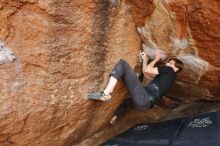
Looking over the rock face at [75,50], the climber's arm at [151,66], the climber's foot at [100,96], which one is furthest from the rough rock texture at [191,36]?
the climber's foot at [100,96]

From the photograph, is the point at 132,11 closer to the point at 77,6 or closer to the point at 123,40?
the point at 123,40

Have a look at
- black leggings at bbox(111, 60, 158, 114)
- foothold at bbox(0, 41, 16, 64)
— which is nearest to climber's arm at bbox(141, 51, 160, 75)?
black leggings at bbox(111, 60, 158, 114)

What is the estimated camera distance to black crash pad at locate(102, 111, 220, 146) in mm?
4820

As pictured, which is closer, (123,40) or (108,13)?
(108,13)

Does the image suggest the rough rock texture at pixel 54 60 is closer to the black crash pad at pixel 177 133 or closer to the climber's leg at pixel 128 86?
the climber's leg at pixel 128 86

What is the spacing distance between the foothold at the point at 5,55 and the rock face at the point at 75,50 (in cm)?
1

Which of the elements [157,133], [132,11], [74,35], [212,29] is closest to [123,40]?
[132,11]

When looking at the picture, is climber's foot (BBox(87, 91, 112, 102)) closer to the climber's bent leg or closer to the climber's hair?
the climber's bent leg

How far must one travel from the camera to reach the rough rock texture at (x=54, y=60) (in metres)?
3.97

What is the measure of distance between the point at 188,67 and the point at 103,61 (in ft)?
4.13

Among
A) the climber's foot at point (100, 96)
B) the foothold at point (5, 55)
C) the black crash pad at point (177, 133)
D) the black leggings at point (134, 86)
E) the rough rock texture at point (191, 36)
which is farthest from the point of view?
the black crash pad at point (177, 133)

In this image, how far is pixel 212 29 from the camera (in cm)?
448

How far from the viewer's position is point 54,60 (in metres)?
4.22

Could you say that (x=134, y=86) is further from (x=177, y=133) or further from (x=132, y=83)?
(x=177, y=133)
